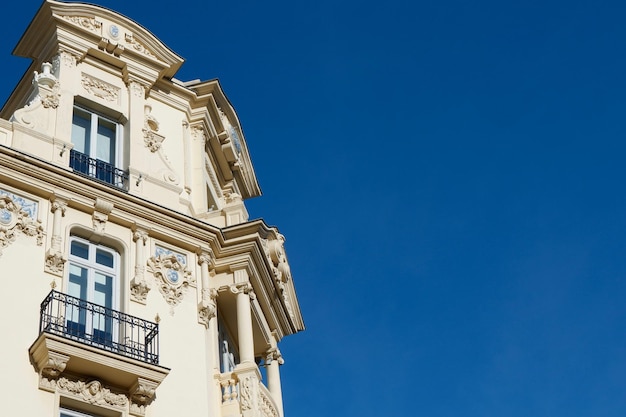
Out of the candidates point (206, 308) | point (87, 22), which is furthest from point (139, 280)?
point (87, 22)

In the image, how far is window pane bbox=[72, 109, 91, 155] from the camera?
74.0 feet

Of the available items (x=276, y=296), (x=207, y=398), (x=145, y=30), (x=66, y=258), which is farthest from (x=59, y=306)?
(x=145, y=30)

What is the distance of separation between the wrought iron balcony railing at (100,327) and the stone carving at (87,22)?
7.68 meters

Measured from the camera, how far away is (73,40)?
23.8 metres

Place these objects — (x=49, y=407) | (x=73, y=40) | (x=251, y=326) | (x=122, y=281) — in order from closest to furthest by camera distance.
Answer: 1. (x=49, y=407)
2. (x=122, y=281)
3. (x=251, y=326)
4. (x=73, y=40)

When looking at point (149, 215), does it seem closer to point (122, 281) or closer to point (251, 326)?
point (122, 281)

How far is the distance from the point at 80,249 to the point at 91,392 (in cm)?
339

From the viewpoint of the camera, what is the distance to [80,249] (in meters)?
20.5

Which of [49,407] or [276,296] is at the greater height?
[276,296]

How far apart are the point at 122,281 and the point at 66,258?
1313 millimetres

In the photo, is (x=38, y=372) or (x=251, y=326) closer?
(x=38, y=372)

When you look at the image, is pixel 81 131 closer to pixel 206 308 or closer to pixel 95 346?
pixel 206 308

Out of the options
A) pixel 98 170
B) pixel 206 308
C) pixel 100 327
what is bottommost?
pixel 100 327

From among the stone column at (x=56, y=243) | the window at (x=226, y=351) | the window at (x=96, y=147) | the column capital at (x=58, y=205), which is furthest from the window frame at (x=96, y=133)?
the window at (x=226, y=351)
